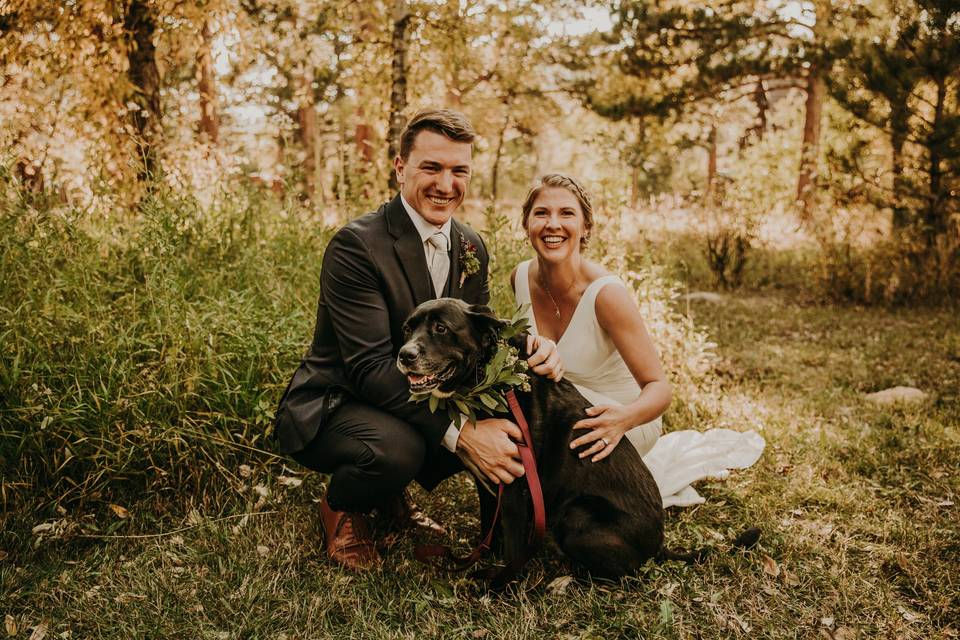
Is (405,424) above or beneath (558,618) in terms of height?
above

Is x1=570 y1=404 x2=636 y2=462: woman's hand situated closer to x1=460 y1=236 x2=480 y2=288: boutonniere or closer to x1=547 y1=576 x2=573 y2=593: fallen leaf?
x1=547 y1=576 x2=573 y2=593: fallen leaf

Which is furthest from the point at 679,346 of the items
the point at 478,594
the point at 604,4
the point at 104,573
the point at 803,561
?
the point at 604,4

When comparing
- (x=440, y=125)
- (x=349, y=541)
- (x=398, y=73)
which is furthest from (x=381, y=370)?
(x=398, y=73)

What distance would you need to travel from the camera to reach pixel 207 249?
453cm

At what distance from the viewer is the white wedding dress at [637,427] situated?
3160 millimetres

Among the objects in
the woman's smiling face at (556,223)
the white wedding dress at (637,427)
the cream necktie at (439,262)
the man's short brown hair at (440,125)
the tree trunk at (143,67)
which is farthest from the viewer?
the tree trunk at (143,67)

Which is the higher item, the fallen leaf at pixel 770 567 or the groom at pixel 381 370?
the groom at pixel 381 370

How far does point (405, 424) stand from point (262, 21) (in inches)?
296

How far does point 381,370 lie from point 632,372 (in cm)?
119

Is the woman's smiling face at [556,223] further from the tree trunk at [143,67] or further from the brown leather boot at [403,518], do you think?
the tree trunk at [143,67]

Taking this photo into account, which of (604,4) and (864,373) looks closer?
(864,373)

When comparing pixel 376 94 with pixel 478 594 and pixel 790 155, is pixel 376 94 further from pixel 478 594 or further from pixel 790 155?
pixel 790 155

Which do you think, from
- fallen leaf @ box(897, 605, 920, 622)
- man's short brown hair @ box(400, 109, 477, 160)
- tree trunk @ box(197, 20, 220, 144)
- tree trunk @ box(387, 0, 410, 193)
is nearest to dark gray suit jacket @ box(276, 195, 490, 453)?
man's short brown hair @ box(400, 109, 477, 160)

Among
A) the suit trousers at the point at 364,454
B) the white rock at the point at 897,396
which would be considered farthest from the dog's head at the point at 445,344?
the white rock at the point at 897,396
